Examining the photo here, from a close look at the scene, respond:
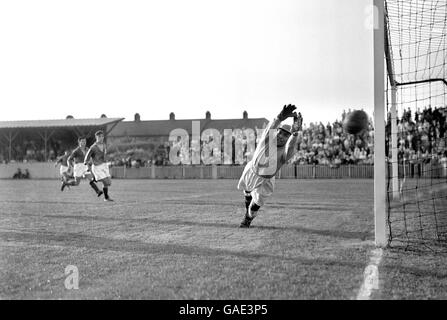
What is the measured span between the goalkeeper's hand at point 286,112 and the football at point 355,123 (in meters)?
5.66

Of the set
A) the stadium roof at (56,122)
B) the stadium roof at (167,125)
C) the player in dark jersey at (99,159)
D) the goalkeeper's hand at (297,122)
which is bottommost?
the player in dark jersey at (99,159)

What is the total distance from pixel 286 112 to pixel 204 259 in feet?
11.6

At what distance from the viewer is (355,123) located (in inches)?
518

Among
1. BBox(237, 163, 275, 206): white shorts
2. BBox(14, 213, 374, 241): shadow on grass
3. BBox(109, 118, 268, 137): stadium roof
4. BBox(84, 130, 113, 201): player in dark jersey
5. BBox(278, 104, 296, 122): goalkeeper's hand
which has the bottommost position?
BBox(14, 213, 374, 241): shadow on grass

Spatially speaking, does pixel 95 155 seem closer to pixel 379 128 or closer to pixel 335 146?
pixel 379 128

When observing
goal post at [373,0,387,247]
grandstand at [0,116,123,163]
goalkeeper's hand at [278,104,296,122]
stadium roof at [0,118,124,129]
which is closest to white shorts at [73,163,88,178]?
goalkeeper's hand at [278,104,296,122]

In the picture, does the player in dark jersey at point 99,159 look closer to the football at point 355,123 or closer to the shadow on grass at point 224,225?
the shadow on grass at point 224,225

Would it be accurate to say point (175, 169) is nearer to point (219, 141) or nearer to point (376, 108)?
point (219, 141)

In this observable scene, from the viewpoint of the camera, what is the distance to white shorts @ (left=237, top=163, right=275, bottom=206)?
8312mm

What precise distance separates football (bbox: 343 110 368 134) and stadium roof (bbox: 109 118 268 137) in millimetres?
42771

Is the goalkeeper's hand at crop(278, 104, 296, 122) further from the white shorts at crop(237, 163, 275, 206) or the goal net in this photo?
the goal net

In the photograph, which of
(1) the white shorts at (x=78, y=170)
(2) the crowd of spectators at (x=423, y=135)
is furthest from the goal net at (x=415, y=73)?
(1) the white shorts at (x=78, y=170)

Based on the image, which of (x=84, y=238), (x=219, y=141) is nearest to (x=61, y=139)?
(x=219, y=141)

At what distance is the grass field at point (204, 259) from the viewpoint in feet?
13.5
